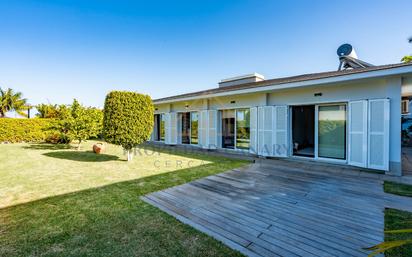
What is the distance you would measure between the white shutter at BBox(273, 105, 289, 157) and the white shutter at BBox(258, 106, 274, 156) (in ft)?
0.63

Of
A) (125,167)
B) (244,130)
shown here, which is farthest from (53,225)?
(244,130)

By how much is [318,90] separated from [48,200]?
332 inches

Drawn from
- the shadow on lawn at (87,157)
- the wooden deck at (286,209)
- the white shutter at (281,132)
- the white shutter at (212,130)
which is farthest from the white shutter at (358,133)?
the shadow on lawn at (87,157)

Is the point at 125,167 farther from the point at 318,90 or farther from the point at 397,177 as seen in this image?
the point at 397,177

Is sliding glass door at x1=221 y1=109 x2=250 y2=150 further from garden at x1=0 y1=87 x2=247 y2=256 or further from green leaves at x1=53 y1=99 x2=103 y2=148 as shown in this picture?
green leaves at x1=53 y1=99 x2=103 y2=148

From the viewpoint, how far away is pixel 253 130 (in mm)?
8875

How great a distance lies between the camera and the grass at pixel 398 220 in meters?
2.42

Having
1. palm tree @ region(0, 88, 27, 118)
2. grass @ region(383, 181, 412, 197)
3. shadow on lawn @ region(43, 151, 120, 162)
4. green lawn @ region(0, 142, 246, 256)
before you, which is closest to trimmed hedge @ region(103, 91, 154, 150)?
shadow on lawn @ region(43, 151, 120, 162)

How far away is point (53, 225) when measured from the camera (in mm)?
3105

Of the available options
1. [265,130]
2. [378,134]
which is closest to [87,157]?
[265,130]

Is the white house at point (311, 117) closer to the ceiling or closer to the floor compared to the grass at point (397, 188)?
closer to the ceiling

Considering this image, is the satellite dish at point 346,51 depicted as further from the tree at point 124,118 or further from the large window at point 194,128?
the tree at point 124,118

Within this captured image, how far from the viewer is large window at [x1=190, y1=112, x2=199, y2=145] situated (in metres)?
11.4

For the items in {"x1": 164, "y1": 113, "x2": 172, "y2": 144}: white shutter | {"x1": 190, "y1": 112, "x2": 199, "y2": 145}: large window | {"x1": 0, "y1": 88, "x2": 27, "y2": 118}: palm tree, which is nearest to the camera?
{"x1": 190, "y1": 112, "x2": 199, "y2": 145}: large window
